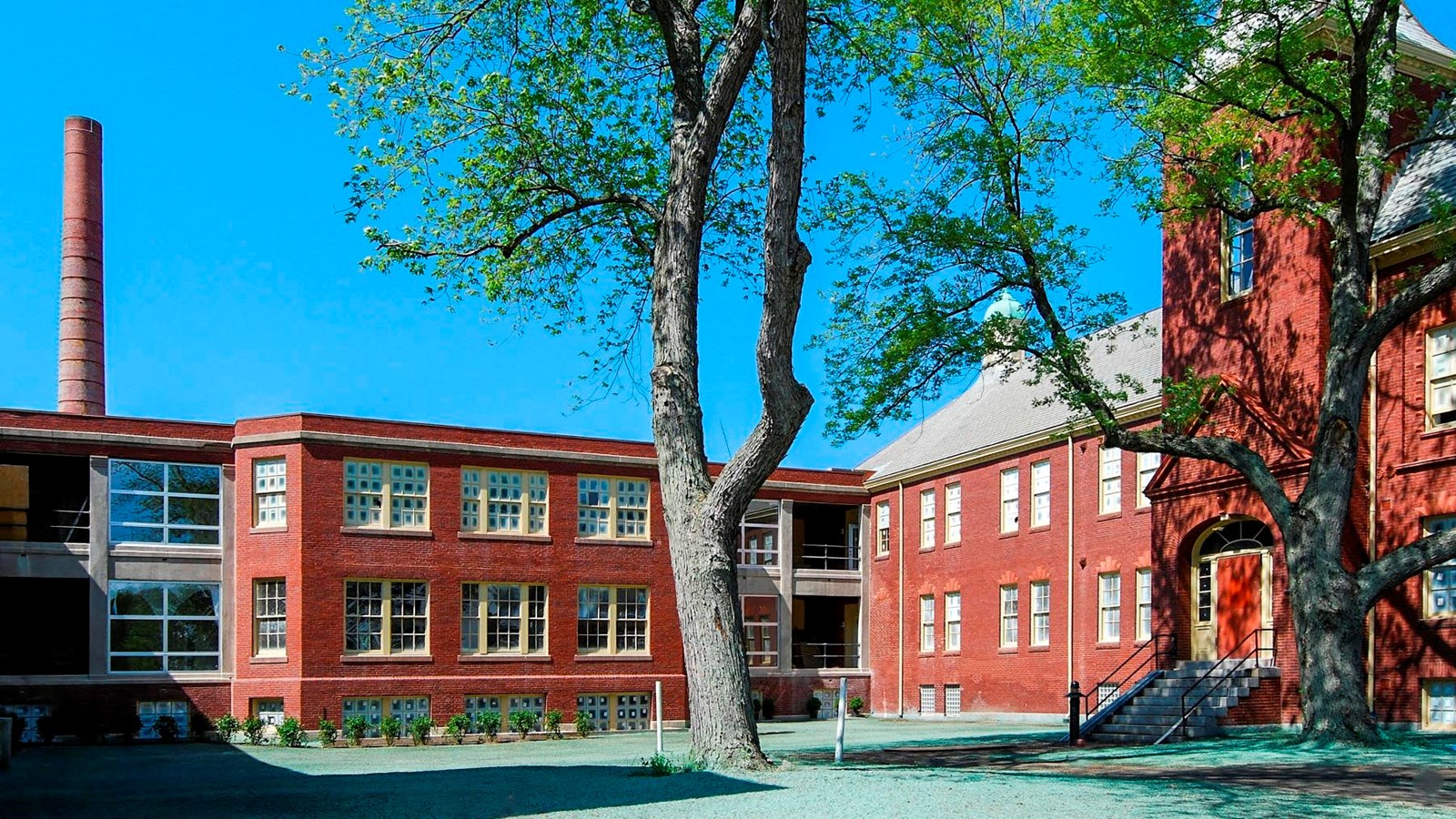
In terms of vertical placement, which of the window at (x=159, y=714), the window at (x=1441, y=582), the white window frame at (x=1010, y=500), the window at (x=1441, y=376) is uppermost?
the window at (x=1441, y=376)

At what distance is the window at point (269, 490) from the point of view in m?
32.9

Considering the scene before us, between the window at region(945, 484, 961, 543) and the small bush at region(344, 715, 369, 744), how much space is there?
16.0m

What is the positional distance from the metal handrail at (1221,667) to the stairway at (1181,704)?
0.03 metres

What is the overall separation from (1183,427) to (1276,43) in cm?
835

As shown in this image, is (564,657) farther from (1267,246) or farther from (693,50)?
(693,50)

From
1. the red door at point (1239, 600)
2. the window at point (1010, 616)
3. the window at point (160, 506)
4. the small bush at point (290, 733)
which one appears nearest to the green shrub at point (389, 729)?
the small bush at point (290, 733)

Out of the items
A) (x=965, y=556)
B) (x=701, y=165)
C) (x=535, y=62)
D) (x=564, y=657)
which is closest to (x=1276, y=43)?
(x=701, y=165)

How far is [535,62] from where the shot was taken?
18.0m

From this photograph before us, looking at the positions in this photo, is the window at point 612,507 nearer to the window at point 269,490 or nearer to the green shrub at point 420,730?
the green shrub at point 420,730

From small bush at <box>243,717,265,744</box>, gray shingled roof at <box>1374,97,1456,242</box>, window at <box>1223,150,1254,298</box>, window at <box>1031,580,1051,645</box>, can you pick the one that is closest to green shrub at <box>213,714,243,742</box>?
small bush at <box>243,717,265,744</box>

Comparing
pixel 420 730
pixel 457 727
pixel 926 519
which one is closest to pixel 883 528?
pixel 926 519

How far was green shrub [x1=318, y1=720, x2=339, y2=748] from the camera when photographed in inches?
1233

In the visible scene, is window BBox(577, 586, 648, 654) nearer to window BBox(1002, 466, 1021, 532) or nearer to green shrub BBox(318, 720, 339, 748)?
green shrub BBox(318, 720, 339, 748)

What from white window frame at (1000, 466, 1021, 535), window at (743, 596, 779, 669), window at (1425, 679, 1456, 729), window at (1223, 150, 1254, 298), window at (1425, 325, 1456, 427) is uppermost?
window at (1223, 150, 1254, 298)
